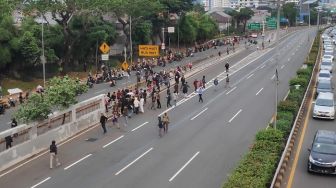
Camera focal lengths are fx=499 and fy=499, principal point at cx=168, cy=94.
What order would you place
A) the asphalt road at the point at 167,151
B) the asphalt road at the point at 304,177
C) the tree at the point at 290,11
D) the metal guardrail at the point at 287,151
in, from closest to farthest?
1. the metal guardrail at the point at 287,151
2. the asphalt road at the point at 304,177
3. the asphalt road at the point at 167,151
4. the tree at the point at 290,11

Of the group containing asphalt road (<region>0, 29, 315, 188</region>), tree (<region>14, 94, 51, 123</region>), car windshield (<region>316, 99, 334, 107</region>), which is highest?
tree (<region>14, 94, 51, 123</region>)

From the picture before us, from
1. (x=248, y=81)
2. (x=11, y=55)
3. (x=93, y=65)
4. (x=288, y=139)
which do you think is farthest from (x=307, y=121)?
(x=93, y=65)

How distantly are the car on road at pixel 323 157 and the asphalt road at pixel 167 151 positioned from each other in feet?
11.8

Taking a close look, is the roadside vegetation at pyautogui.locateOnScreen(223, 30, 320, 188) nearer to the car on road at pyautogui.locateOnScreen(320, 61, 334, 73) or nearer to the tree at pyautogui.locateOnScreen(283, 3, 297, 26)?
the car on road at pyautogui.locateOnScreen(320, 61, 334, 73)

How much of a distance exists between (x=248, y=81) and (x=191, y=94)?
33.6 feet

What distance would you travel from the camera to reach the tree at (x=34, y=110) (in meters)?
25.1

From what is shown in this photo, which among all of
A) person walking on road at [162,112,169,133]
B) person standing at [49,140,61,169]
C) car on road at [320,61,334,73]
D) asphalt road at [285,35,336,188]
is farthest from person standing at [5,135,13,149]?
car on road at [320,61,334,73]

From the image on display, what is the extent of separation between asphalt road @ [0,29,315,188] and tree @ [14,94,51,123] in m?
2.06

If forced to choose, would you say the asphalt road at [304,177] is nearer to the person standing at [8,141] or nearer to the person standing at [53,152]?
the person standing at [53,152]

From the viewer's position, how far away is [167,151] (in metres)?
25.5

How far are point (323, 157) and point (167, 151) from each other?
797cm

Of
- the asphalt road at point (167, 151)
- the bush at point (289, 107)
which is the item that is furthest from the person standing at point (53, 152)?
the bush at point (289, 107)

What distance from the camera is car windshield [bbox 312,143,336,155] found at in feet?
70.0

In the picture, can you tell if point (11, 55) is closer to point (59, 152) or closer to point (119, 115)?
point (119, 115)
